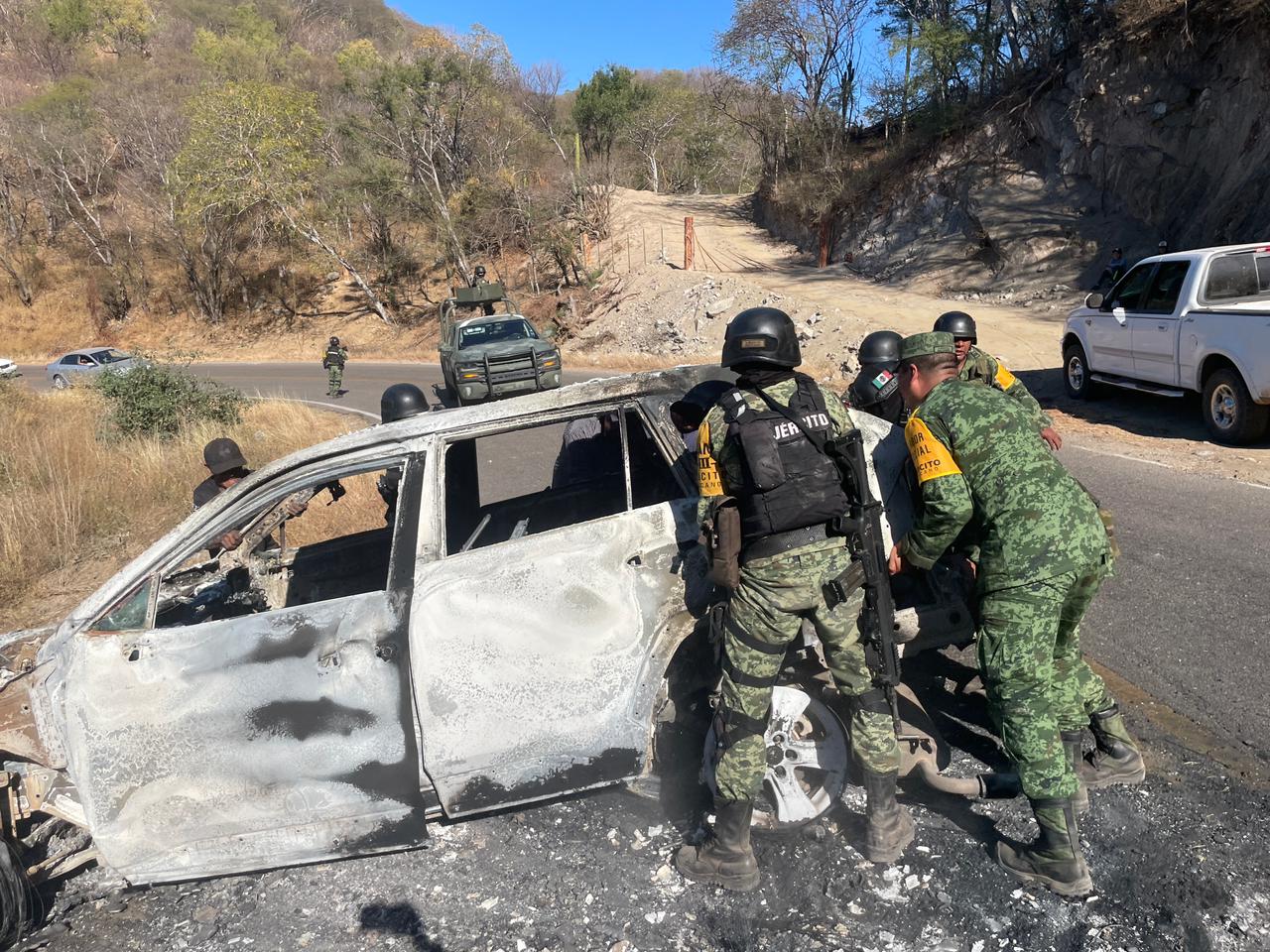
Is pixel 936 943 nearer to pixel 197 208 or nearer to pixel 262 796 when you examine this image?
pixel 262 796

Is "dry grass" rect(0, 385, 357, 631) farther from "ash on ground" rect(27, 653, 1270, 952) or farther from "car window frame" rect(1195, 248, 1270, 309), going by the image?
"car window frame" rect(1195, 248, 1270, 309)

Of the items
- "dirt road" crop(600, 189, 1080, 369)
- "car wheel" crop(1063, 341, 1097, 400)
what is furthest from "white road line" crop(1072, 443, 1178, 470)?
"dirt road" crop(600, 189, 1080, 369)

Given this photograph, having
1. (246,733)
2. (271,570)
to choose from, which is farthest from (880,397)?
(246,733)

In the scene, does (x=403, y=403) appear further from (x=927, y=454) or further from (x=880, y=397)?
(x=927, y=454)

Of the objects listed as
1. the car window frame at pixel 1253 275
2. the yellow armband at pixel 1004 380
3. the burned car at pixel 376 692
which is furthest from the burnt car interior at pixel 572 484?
the car window frame at pixel 1253 275

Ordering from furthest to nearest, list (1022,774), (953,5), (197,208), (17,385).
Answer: (197,208) < (953,5) < (17,385) < (1022,774)

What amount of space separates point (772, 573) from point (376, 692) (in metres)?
1.42

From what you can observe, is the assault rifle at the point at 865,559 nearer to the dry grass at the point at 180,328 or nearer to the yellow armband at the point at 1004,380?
the yellow armband at the point at 1004,380

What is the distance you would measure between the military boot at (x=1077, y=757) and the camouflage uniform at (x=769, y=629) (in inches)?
24.1

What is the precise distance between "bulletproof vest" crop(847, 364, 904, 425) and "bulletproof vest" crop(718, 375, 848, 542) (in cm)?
168

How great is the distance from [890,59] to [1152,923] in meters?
31.3

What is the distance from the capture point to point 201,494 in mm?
5254

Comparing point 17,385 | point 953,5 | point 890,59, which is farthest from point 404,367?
point 953,5

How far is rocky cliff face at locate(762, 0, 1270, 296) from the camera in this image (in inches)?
647
